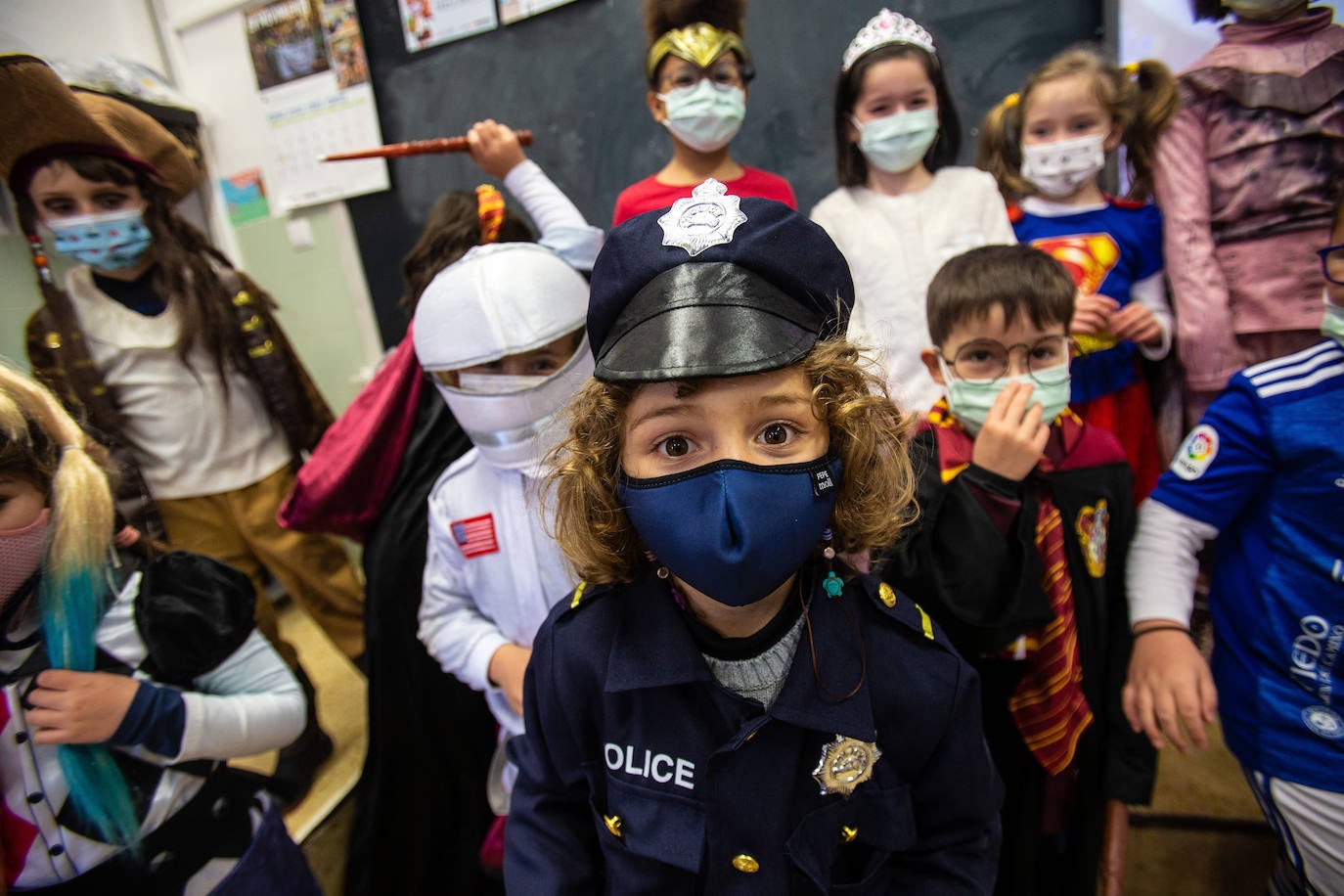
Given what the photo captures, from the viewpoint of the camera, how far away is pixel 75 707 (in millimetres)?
832

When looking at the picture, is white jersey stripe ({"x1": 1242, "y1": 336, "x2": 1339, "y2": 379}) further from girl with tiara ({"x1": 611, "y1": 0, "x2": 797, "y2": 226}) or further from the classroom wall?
the classroom wall

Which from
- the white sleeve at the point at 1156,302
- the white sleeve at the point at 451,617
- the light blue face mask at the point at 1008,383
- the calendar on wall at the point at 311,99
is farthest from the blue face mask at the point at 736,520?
the calendar on wall at the point at 311,99

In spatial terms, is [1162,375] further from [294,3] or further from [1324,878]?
[294,3]

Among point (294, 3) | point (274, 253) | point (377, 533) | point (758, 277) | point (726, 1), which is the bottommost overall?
point (377, 533)

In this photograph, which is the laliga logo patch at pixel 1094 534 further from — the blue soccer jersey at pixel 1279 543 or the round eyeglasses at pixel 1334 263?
the round eyeglasses at pixel 1334 263

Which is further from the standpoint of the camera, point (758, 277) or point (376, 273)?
point (376, 273)

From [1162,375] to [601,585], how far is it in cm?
147

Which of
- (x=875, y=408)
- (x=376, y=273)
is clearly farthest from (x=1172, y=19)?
(x=376, y=273)

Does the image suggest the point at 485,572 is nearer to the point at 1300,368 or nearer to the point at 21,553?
the point at 21,553

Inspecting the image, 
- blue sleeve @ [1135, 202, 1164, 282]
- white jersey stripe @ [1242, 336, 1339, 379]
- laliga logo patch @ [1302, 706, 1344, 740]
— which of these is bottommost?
laliga logo patch @ [1302, 706, 1344, 740]

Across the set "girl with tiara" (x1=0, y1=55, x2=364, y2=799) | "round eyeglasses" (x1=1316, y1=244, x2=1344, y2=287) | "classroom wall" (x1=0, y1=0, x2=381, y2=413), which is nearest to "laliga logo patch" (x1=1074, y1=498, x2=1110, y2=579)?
"round eyeglasses" (x1=1316, y1=244, x2=1344, y2=287)

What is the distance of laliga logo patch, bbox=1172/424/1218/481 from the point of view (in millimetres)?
1022

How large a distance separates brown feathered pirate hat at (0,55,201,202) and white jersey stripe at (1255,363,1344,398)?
183cm

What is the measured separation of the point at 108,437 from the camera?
1.26 m
